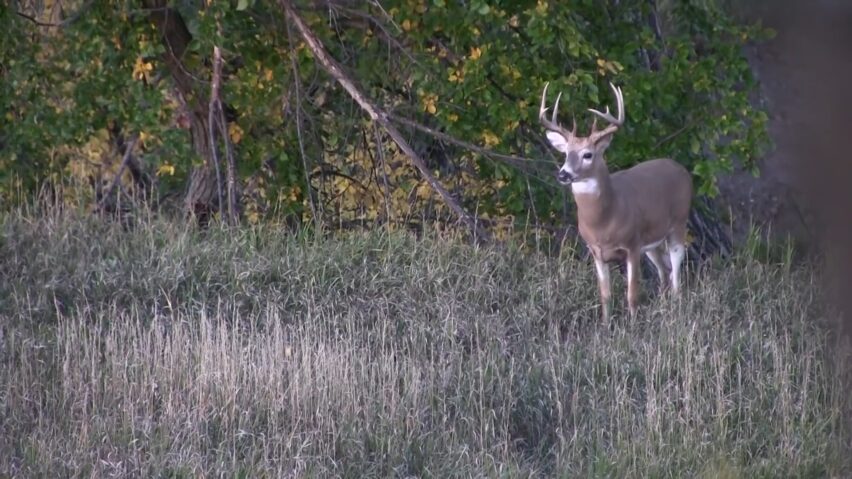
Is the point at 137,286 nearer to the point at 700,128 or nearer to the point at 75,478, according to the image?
the point at 75,478

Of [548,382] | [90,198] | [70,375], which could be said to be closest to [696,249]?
[548,382]

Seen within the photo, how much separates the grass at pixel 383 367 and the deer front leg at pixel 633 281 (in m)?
0.11

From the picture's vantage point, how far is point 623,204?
919 cm

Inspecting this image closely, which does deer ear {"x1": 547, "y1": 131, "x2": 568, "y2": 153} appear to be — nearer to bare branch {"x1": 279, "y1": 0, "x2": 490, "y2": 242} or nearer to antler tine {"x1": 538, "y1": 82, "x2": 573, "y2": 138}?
antler tine {"x1": 538, "y1": 82, "x2": 573, "y2": 138}

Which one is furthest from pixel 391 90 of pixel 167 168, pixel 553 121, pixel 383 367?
pixel 383 367

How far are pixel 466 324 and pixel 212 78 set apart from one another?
152 inches

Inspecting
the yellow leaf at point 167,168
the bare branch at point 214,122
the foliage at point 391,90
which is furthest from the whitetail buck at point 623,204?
the yellow leaf at point 167,168

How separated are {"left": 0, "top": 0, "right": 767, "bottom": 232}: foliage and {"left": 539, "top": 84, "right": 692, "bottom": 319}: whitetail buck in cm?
31

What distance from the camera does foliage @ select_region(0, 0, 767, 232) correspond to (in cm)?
923

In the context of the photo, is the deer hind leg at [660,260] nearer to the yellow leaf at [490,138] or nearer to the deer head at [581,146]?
the deer head at [581,146]

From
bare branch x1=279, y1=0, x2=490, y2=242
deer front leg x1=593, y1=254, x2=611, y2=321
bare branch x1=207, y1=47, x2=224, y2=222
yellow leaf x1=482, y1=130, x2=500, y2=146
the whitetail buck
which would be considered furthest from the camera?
yellow leaf x1=482, y1=130, x2=500, y2=146

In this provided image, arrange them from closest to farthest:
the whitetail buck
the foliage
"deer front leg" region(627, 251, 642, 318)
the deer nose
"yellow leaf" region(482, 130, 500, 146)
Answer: "deer front leg" region(627, 251, 642, 318) → the deer nose → the whitetail buck → the foliage → "yellow leaf" region(482, 130, 500, 146)

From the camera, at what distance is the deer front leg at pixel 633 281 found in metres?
8.55

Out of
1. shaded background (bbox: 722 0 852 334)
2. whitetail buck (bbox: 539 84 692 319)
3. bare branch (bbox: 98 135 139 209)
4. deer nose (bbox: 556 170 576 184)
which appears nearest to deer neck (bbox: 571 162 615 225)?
whitetail buck (bbox: 539 84 692 319)
